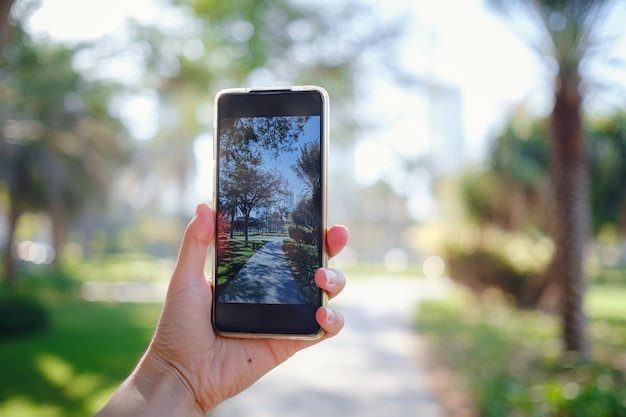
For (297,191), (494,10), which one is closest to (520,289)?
(494,10)

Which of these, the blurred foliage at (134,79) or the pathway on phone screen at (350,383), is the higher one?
the blurred foliage at (134,79)

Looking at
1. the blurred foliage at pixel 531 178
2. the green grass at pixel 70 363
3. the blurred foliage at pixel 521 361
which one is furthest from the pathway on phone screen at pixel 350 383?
the blurred foliage at pixel 531 178

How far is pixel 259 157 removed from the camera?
213cm

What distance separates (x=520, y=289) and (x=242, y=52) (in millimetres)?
9457

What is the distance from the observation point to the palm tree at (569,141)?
25.9 feet

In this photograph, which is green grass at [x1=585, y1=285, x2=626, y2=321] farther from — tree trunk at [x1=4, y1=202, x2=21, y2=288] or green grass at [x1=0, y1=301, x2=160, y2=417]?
tree trunk at [x1=4, y1=202, x2=21, y2=288]

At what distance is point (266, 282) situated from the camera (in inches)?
82.9

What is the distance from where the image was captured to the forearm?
5.89ft

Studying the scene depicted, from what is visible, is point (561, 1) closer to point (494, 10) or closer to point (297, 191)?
point (494, 10)

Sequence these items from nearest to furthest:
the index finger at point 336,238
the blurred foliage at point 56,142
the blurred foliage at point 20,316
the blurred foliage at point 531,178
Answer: the index finger at point 336,238 → the blurred foliage at point 56,142 → the blurred foliage at point 20,316 → the blurred foliage at point 531,178

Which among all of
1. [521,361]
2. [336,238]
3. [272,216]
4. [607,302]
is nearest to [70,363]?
[521,361]

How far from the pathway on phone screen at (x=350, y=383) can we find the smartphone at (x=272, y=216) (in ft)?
16.4

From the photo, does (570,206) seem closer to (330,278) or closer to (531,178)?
(330,278)

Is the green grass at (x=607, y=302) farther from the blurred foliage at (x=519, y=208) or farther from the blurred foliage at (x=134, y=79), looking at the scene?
the blurred foliage at (x=134, y=79)
